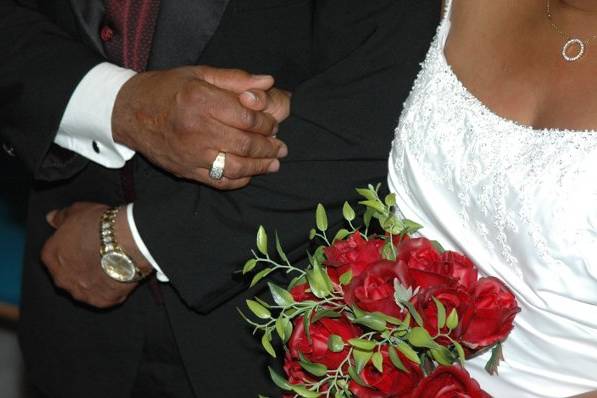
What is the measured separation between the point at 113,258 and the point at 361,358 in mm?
742

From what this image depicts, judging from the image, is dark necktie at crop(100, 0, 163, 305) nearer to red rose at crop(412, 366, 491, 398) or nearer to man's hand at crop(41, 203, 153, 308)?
man's hand at crop(41, 203, 153, 308)

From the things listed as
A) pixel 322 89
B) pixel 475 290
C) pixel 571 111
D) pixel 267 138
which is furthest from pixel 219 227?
pixel 571 111

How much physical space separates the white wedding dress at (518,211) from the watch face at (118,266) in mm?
542

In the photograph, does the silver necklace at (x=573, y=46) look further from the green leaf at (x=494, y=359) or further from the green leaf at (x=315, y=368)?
the green leaf at (x=315, y=368)

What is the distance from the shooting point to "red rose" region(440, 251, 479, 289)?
136 cm

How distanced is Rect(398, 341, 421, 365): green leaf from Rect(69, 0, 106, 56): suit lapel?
988 millimetres

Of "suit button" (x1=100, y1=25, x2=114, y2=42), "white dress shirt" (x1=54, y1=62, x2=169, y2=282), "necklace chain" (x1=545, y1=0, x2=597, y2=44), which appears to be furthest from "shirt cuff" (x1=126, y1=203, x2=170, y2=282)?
"necklace chain" (x1=545, y1=0, x2=597, y2=44)

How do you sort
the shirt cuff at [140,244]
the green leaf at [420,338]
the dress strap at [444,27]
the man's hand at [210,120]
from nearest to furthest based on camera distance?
the green leaf at [420,338] < the dress strap at [444,27] < the man's hand at [210,120] < the shirt cuff at [140,244]

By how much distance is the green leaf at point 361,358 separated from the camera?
1.25 m

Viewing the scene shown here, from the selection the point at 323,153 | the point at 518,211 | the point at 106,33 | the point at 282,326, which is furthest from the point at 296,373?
the point at 106,33

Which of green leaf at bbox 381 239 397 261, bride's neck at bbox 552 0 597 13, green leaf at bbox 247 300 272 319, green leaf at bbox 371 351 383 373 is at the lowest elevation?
green leaf at bbox 247 300 272 319

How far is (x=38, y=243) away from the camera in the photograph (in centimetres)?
216

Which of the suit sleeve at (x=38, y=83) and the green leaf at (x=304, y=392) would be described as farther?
the suit sleeve at (x=38, y=83)

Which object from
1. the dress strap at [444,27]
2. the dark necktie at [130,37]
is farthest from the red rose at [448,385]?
the dark necktie at [130,37]
